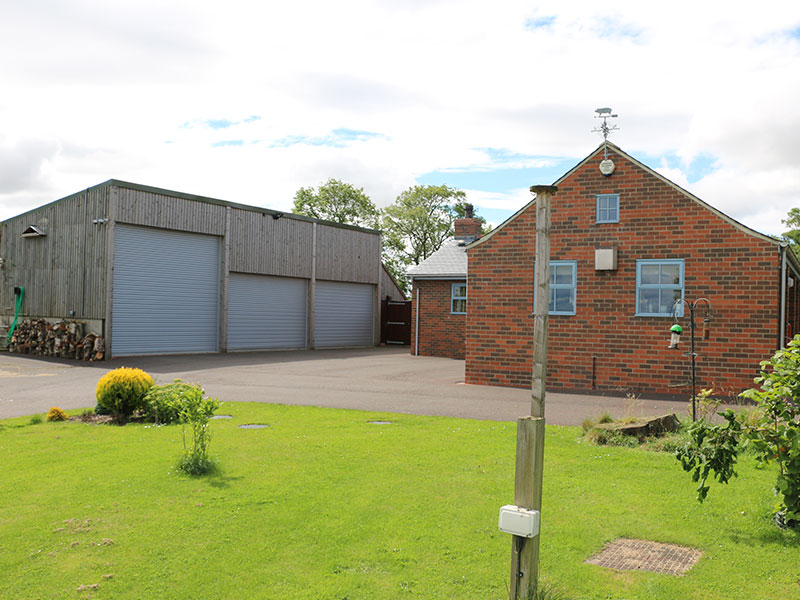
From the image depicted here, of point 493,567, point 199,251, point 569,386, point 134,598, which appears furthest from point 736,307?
point 199,251

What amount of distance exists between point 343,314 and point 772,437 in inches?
1138

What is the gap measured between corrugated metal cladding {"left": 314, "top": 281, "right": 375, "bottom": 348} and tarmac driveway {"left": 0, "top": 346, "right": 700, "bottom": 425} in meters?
6.47

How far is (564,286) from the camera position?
1684 cm

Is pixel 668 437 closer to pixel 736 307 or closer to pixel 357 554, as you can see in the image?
pixel 357 554

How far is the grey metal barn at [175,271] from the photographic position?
23.8 metres

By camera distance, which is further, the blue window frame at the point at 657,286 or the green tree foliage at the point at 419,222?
the green tree foliage at the point at 419,222

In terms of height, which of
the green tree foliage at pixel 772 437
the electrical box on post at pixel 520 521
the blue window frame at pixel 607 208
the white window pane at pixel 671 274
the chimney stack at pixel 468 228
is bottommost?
the electrical box on post at pixel 520 521

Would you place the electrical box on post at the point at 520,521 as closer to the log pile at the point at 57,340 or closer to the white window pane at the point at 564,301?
the white window pane at the point at 564,301

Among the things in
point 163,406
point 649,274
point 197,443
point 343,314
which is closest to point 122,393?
point 163,406

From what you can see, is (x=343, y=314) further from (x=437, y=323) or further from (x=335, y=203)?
(x=335, y=203)

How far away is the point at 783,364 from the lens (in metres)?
5.60

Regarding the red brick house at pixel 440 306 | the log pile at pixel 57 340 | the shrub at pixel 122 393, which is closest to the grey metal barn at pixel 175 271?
the log pile at pixel 57 340

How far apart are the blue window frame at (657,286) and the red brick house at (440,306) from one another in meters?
11.6

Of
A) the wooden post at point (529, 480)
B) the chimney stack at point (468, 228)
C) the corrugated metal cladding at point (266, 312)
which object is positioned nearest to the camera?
the wooden post at point (529, 480)
